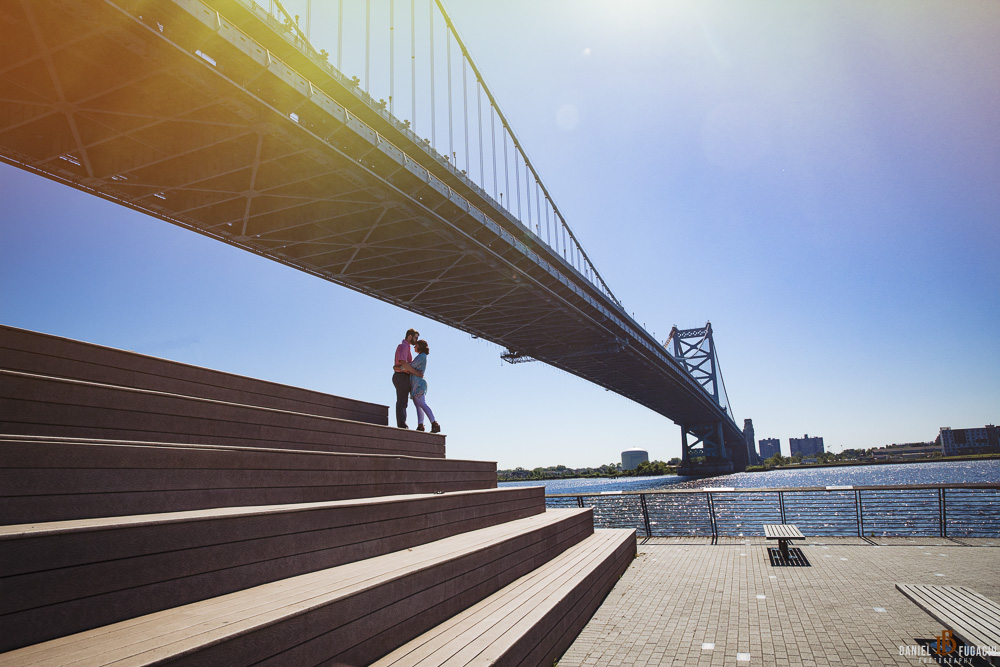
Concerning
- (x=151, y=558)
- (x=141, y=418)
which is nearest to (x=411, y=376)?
(x=141, y=418)

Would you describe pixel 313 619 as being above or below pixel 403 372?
below

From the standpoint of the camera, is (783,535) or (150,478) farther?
(783,535)

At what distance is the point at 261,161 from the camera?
658 inches

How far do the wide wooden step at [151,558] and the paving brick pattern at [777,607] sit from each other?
2.44 metres

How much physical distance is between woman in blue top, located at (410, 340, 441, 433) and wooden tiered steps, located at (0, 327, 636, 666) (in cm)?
279

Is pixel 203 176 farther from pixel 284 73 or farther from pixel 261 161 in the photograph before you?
pixel 284 73

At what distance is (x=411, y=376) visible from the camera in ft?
26.8

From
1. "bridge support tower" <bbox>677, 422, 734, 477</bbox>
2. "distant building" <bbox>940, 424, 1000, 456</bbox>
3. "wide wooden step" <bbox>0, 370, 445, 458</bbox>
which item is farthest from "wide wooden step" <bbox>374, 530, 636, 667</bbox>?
"distant building" <bbox>940, 424, 1000, 456</bbox>

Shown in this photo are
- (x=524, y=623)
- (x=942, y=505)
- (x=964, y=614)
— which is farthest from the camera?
(x=942, y=505)

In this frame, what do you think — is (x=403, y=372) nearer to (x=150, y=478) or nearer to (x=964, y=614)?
(x=150, y=478)

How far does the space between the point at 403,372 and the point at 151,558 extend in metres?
5.87

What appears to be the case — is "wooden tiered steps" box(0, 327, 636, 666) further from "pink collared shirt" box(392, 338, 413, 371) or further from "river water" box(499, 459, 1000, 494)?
"river water" box(499, 459, 1000, 494)

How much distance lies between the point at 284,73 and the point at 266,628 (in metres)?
12.8

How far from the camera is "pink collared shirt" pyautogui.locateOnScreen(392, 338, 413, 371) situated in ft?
26.6
